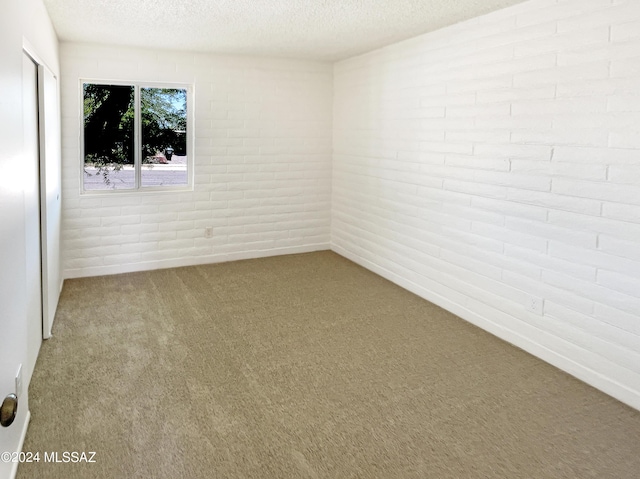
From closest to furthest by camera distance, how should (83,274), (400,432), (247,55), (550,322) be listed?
(400,432)
(550,322)
(83,274)
(247,55)

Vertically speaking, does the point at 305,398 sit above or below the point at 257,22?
below

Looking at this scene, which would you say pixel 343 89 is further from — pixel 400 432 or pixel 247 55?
pixel 400 432

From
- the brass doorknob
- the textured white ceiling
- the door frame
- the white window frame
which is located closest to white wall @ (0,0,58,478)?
the brass doorknob

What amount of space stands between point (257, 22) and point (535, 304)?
2.97 m

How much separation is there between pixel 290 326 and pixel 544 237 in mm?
1920

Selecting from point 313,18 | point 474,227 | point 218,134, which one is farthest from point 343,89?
point 474,227

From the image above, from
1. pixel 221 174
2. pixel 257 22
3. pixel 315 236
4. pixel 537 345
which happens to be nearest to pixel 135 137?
pixel 221 174

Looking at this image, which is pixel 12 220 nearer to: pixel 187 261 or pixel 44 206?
pixel 44 206

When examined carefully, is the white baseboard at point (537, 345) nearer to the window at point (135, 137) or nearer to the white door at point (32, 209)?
the window at point (135, 137)

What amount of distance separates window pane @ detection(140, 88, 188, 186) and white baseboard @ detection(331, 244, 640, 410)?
267 cm

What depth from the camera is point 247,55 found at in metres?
5.74

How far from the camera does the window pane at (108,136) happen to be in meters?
5.31

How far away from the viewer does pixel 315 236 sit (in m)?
6.52

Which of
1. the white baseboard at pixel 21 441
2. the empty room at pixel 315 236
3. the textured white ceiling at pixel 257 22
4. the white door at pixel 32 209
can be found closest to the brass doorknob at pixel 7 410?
the empty room at pixel 315 236
